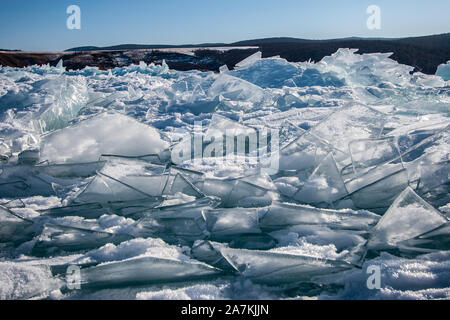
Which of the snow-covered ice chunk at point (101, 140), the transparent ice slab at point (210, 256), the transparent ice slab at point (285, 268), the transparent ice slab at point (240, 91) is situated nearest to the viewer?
the transparent ice slab at point (285, 268)

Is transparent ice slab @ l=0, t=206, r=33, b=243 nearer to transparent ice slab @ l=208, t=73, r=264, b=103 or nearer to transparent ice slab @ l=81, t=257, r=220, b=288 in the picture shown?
transparent ice slab @ l=81, t=257, r=220, b=288

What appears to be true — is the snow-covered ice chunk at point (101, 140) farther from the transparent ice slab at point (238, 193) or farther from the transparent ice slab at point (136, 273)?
the transparent ice slab at point (136, 273)

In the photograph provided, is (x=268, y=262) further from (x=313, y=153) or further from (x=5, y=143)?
(x=5, y=143)

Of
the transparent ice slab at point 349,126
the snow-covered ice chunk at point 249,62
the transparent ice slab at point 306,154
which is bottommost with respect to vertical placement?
the transparent ice slab at point 306,154

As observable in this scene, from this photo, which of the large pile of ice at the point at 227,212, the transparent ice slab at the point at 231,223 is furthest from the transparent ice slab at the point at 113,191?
the transparent ice slab at the point at 231,223

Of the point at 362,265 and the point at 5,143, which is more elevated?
the point at 5,143

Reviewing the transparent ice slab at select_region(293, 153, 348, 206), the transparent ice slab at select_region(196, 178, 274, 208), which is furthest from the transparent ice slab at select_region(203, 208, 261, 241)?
the transparent ice slab at select_region(293, 153, 348, 206)
